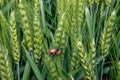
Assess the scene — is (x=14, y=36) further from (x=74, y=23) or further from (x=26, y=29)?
(x=74, y=23)

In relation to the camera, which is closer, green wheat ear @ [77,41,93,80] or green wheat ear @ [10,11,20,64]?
green wheat ear @ [77,41,93,80]

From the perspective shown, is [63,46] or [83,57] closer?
[83,57]

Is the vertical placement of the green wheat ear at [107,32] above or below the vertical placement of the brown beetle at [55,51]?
above

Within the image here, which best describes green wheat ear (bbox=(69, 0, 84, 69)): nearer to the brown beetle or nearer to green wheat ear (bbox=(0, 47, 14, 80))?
the brown beetle

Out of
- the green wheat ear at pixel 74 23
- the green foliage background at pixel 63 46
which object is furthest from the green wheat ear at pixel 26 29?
the green wheat ear at pixel 74 23

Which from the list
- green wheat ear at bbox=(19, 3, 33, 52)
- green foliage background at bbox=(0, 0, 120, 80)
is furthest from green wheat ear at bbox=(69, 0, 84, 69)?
green wheat ear at bbox=(19, 3, 33, 52)

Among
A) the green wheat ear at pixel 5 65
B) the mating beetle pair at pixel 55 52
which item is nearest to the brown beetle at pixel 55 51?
the mating beetle pair at pixel 55 52

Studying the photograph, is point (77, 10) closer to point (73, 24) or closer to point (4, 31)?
point (73, 24)

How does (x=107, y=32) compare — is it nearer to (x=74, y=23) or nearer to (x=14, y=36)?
(x=74, y=23)

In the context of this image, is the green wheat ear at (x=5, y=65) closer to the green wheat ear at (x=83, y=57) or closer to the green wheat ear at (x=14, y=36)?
the green wheat ear at (x=14, y=36)

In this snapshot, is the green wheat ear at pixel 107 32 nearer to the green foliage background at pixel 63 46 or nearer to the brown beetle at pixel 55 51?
the green foliage background at pixel 63 46

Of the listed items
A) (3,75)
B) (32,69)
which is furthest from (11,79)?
(32,69)

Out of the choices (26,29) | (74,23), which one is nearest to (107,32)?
(74,23)

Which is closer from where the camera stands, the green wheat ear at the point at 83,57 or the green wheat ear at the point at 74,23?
the green wheat ear at the point at 83,57
